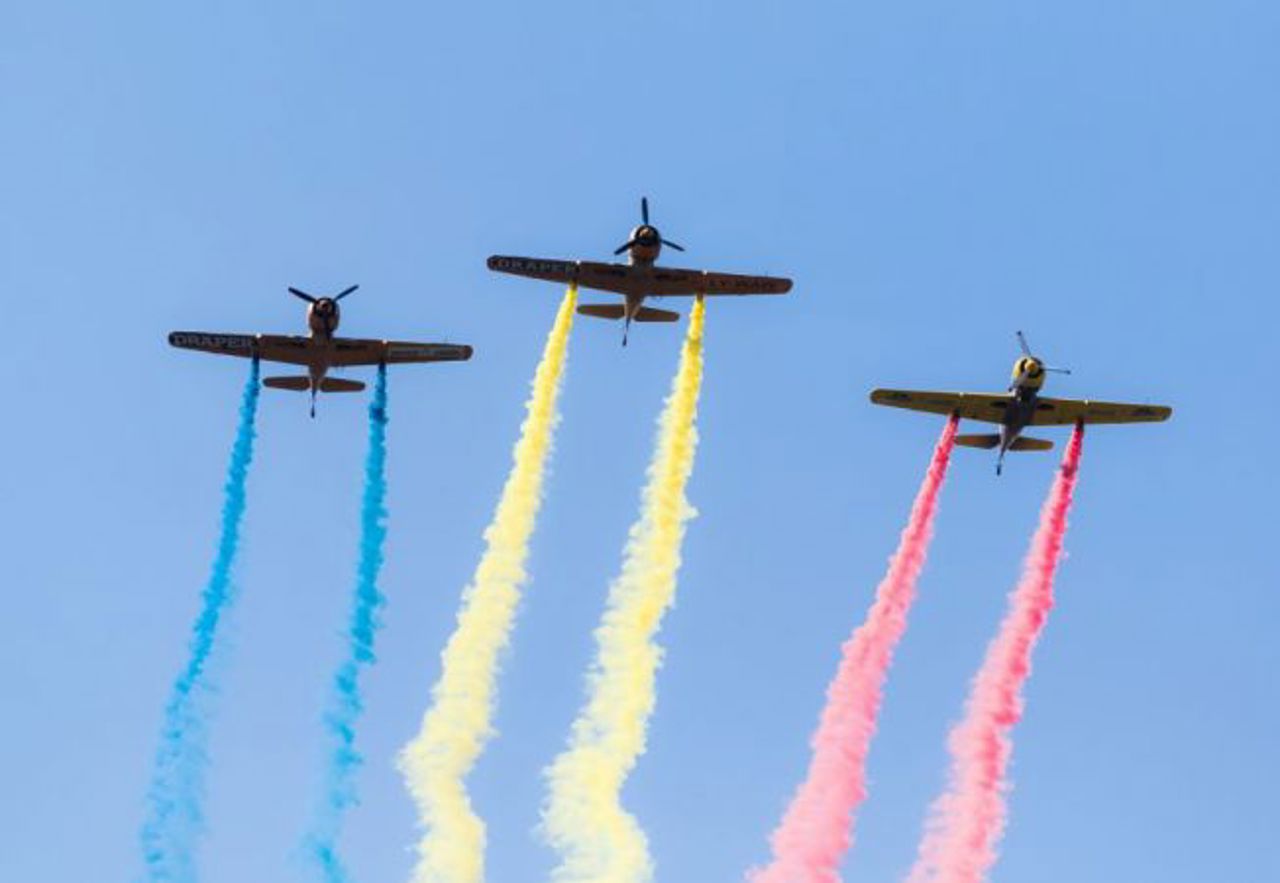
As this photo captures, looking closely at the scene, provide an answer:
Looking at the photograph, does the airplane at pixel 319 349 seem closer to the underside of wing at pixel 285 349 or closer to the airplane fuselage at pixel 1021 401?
the underside of wing at pixel 285 349

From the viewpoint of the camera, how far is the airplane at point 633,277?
76.2 meters

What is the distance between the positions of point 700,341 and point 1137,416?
47.6 ft

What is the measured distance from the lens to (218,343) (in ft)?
254

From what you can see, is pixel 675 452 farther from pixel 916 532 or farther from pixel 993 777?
pixel 993 777

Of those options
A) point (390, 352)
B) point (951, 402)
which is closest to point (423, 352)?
point (390, 352)

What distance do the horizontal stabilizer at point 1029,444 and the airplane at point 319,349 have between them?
17530mm

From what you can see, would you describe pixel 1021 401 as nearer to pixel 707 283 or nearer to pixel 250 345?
pixel 707 283

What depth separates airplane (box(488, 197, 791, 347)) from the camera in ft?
250

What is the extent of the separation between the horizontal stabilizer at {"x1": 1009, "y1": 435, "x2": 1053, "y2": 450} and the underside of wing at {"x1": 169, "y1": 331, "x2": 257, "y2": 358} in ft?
78.8

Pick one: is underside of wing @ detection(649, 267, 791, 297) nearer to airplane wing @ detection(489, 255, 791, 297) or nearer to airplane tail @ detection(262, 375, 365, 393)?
airplane wing @ detection(489, 255, 791, 297)

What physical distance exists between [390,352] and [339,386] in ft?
6.37

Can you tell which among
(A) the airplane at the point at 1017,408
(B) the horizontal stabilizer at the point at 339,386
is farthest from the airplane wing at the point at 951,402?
(B) the horizontal stabilizer at the point at 339,386

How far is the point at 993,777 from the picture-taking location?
7181 cm

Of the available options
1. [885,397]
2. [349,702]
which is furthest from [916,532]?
[349,702]
